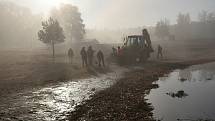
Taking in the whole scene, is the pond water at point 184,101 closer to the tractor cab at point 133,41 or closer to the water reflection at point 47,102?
the water reflection at point 47,102

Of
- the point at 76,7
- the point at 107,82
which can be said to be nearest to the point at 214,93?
the point at 107,82

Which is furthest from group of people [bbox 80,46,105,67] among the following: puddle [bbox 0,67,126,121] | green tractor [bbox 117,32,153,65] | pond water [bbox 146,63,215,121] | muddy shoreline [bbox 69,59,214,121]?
muddy shoreline [bbox 69,59,214,121]

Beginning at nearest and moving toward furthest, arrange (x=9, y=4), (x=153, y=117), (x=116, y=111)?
(x=153, y=117) → (x=116, y=111) → (x=9, y=4)

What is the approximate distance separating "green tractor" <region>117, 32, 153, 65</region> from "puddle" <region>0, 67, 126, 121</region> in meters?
15.5

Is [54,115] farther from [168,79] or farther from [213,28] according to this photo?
[213,28]

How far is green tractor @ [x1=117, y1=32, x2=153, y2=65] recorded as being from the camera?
39.1m

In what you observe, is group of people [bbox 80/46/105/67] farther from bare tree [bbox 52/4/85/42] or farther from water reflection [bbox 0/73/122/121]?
bare tree [bbox 52/4/85/42]

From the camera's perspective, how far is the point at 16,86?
23.2m

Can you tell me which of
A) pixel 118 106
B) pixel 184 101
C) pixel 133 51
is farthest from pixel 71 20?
pixel 118 106

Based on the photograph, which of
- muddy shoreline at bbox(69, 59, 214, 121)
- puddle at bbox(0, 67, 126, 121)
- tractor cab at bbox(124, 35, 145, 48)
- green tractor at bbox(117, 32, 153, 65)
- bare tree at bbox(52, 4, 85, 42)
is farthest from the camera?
bare tree at bbox(52, 4, 85, 42)

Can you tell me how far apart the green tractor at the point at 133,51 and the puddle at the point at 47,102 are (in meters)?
15.5

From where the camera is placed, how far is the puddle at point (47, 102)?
13773 mm

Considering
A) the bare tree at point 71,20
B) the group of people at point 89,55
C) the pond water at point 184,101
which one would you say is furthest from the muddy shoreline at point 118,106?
the bare tree at point 71,20

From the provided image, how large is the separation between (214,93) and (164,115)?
6.27 metres
